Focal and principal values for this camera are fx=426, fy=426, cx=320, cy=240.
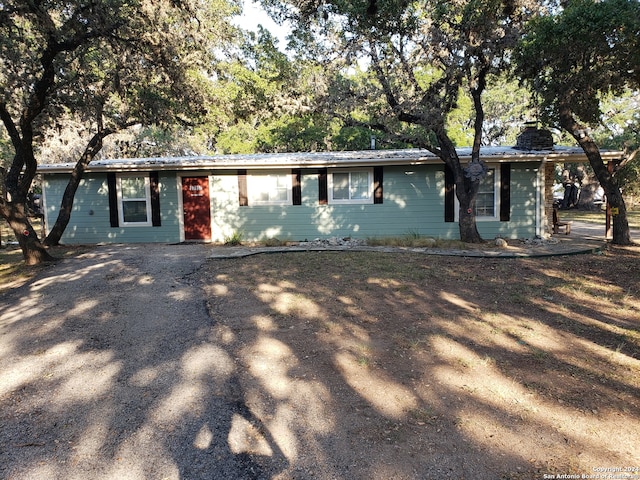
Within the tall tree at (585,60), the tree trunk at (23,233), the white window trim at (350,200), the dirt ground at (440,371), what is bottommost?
the dirt ground at (440,371)

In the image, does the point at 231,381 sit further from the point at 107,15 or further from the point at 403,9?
the point at 403,9

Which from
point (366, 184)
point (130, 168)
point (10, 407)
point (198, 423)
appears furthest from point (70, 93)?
point (198, 423)

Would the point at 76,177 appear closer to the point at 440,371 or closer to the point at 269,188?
the point at 269,188

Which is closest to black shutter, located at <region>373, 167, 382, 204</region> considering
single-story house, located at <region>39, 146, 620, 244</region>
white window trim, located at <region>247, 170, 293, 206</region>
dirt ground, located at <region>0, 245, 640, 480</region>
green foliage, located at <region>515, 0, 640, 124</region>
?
single-story house, located at <region>39, 146, 620, 244</region>

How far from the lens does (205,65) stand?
377 inches

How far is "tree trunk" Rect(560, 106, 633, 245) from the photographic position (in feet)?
33.9

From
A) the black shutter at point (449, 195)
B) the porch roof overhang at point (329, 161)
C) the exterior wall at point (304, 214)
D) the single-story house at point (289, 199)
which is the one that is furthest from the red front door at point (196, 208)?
the black shutter at point (449, 195)

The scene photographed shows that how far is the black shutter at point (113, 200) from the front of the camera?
1216 centimetres

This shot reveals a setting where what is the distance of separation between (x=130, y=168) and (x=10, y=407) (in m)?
9.65

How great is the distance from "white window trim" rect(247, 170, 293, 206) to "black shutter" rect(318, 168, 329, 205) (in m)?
0.83

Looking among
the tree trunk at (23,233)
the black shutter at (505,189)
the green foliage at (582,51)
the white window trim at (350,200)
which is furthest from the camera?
the white window trim at (350,200)

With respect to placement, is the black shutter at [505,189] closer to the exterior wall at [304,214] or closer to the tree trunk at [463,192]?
the exterior wall at [304,214]

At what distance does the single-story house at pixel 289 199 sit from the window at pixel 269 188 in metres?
0.03

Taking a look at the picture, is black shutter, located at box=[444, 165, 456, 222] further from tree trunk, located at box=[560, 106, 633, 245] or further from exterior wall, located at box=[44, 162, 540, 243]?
tree trunk, located at box=[560, 106, 633, 245]
